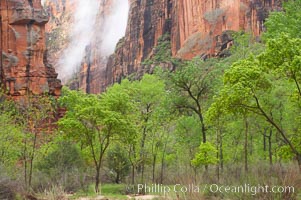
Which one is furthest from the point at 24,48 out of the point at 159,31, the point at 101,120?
the point at 159,31

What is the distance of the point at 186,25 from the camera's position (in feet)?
233

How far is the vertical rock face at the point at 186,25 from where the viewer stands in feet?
192

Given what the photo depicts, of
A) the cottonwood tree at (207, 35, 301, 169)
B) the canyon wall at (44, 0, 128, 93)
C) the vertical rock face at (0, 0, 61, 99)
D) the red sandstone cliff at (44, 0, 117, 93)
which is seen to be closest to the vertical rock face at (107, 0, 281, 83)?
the red sandstone cliff at (44, 0, 117, 93)

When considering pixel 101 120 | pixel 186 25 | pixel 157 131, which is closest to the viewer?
pixel 101 120

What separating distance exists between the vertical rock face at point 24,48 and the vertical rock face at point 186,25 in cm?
2699

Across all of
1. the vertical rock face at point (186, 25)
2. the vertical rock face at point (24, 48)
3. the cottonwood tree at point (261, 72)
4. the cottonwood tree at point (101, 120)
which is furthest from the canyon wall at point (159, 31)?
the cottonwood tree at point (261, 72)

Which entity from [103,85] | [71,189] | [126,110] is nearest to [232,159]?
[126,110]

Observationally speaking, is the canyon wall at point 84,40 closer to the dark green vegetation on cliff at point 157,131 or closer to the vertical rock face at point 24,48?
the vertical rock face at point 24,48

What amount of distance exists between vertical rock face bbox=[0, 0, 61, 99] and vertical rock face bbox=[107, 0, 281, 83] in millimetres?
26991

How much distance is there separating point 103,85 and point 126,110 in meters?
90.4

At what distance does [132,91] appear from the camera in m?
26.8

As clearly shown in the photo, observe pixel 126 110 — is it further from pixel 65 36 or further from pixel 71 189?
pixel 65 36

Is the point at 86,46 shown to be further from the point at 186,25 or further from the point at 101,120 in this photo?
the point at 101,120

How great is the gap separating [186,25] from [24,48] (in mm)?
35398
